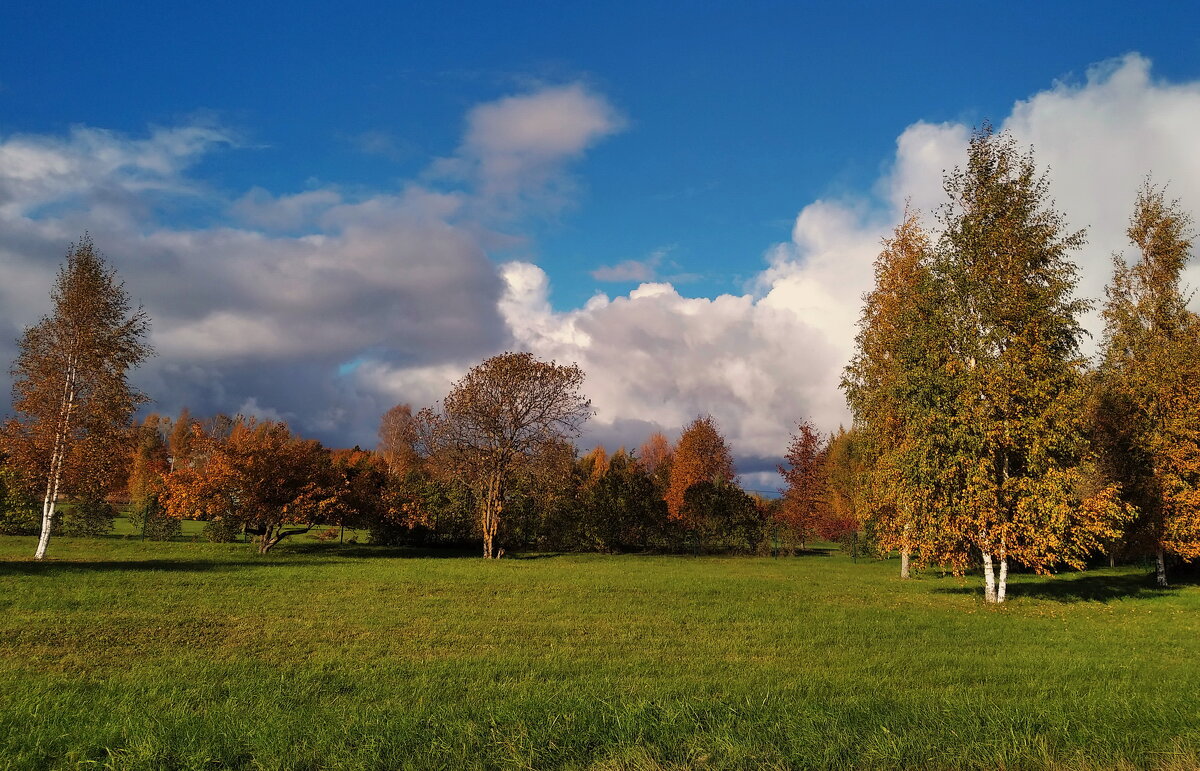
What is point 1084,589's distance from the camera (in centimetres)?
2869

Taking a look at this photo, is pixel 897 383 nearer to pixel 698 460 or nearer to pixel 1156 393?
pixel 1156 393

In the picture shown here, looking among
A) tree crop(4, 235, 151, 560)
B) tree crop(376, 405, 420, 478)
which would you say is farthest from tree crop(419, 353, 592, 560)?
tree crop(376, 405, 420, 478)

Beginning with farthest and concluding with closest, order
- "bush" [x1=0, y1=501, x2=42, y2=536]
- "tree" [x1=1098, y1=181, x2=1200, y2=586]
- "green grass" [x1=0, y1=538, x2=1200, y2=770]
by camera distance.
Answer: "bush" [x1=0, y1=501, x2=42, y2=536] → "tree" [x1=1098, y1=181, x2=1200, y2=586] → "green grass" [x1=0, y1=538, x2=1200, y2=770]

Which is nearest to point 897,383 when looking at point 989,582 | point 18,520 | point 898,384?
point 898,384

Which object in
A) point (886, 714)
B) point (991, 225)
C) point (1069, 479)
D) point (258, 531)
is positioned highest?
point (991, 225)

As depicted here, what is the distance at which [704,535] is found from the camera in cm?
5516

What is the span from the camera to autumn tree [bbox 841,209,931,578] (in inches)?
916

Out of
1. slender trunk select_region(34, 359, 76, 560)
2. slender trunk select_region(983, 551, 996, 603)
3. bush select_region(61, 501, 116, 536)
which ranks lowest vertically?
bush select_region(61, 501, 116, 536)

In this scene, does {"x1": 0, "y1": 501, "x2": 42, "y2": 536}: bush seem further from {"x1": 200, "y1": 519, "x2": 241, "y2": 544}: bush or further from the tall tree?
the tall tree

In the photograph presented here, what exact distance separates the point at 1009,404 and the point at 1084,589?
12676 mm

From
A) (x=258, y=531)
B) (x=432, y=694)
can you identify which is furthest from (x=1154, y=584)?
(x=258, y=531)

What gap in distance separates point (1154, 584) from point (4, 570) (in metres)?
48.3

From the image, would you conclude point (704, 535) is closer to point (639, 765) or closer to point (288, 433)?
point (288, 433)

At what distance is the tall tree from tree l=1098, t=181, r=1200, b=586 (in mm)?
10189
